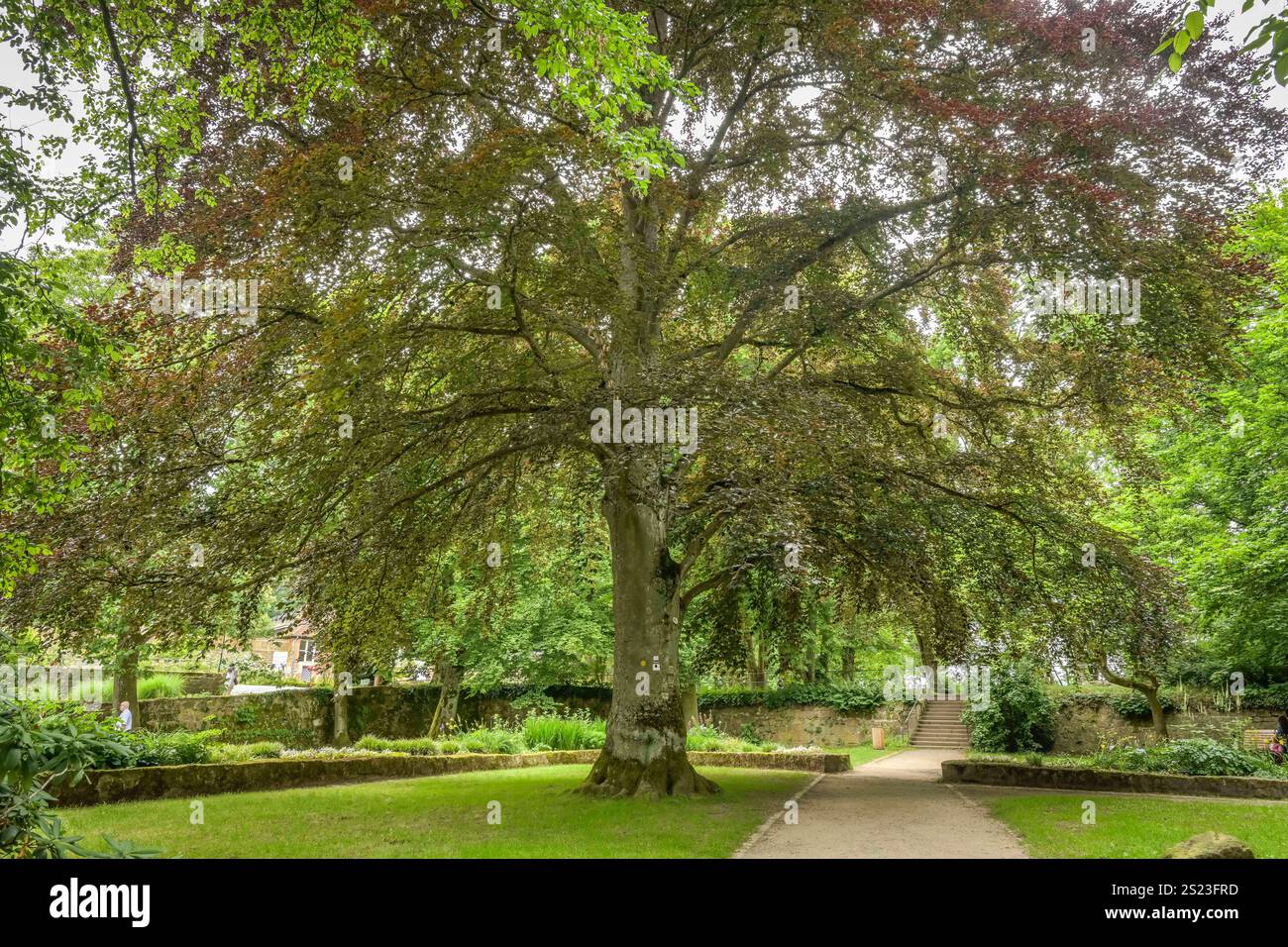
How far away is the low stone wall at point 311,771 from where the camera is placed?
1144cm

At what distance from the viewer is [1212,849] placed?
6047mm

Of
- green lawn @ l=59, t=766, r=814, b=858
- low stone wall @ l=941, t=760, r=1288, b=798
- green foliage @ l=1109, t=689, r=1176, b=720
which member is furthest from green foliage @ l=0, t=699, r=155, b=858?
green foliage @ l=1109, t=689, r=1176, b=720

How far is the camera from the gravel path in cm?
855

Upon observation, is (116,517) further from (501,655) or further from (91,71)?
(501,655)

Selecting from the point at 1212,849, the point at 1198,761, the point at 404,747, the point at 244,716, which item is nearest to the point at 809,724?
the point at 1198,761

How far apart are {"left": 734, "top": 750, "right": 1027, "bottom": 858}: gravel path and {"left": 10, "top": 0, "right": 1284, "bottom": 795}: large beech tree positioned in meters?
2.47

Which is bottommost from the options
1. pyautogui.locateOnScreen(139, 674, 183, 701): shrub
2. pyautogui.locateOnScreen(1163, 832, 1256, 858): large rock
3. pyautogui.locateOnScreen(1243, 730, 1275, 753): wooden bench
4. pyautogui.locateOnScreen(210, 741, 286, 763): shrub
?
pyautogui.locateOnScreen(1243, 730, 1275, 753): wooden bench

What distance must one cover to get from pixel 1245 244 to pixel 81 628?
24190mm

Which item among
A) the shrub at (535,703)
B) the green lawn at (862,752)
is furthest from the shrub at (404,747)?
the green lawn at (862,752)

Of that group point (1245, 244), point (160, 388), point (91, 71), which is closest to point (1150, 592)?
point (1245, 244)

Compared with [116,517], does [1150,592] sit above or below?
below

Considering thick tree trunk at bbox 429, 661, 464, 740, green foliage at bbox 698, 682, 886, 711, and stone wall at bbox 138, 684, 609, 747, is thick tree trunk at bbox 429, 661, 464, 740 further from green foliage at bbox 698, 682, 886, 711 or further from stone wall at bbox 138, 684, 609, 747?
green foliage at bbox 698, 682, 886, 711
